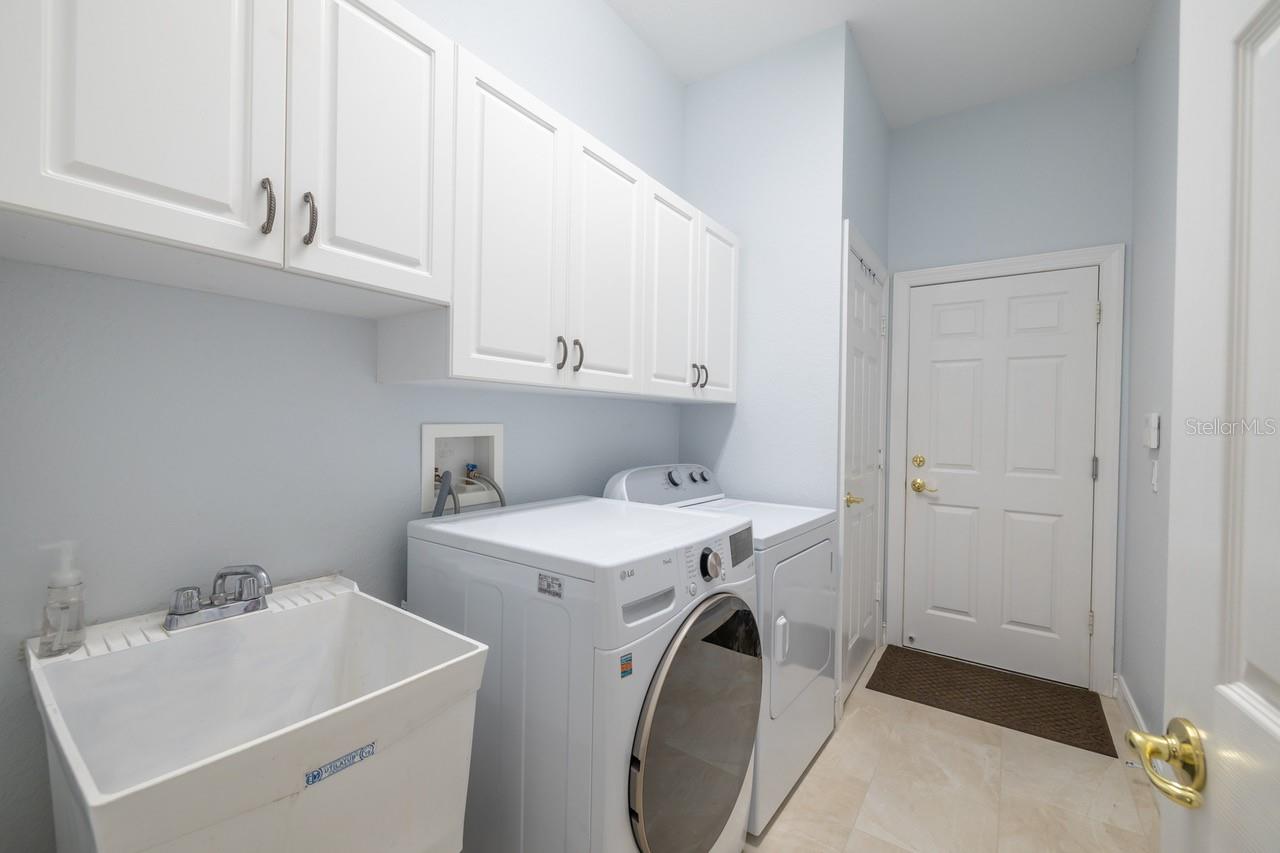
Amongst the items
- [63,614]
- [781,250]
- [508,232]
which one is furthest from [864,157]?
[63,614]

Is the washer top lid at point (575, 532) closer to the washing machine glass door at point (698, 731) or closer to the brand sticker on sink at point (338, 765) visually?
the washing machine glass door at point (698, 731)

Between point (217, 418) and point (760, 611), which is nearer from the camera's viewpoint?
point (217, 418)

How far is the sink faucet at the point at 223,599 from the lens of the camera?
104 cm

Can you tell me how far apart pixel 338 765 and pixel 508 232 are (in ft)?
3.78

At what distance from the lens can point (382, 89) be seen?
1115 millimetres

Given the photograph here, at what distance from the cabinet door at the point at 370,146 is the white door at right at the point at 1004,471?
8.92 feet

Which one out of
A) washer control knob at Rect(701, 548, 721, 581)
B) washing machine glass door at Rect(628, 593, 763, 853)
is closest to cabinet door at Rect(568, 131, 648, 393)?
washer control knob at Rect(701, 548, 721, 581)

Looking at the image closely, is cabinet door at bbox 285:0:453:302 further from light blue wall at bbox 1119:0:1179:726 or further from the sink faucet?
light blue wall at bbox 1119:0:1179:726

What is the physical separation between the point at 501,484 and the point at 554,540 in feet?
1.93

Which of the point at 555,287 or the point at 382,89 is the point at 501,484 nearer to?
the point at 555,287

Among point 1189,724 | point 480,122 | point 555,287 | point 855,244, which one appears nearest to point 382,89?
point 480,122

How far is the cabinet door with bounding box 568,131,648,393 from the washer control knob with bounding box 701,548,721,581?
24.2 inches

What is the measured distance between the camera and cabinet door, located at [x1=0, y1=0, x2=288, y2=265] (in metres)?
0.72

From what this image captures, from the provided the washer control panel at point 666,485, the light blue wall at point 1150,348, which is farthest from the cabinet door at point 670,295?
the light blue wall at point 1150,348
